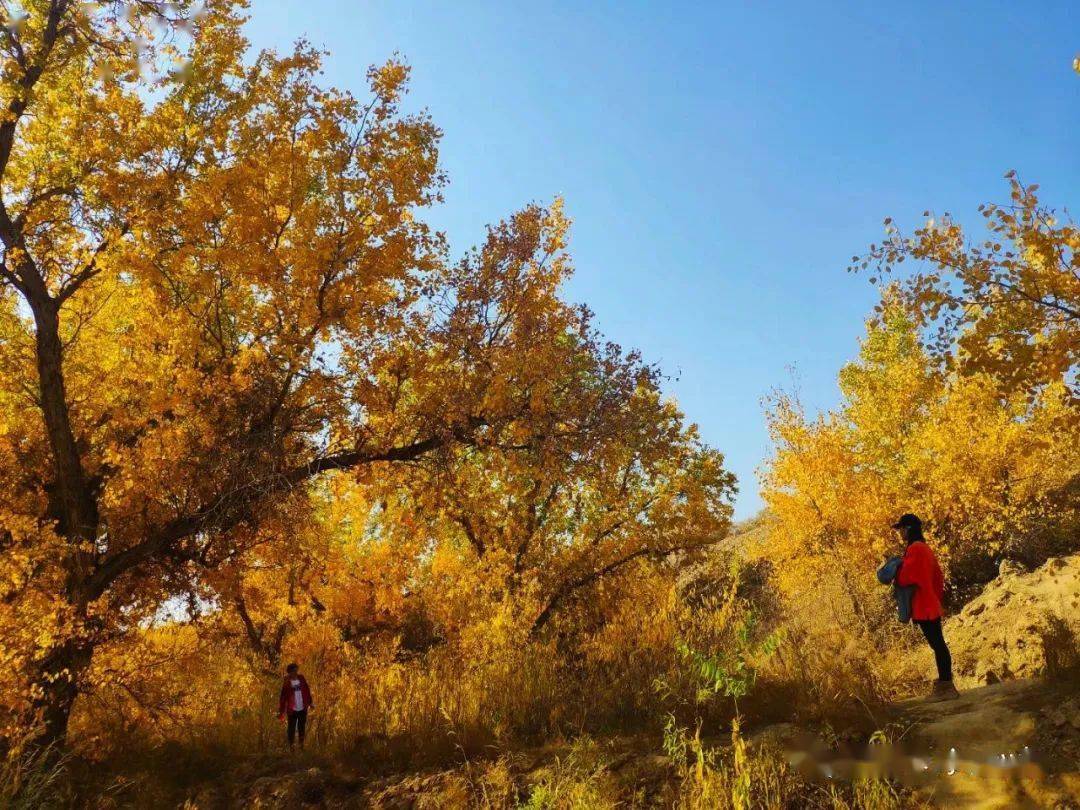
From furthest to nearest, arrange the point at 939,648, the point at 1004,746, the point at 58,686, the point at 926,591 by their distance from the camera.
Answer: the point at 58,686, the point at 926,591, the point at 939,648, the point at 1004,746

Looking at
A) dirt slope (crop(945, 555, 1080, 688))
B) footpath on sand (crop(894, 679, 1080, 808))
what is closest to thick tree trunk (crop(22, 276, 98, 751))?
footpath on sand (crop(894, 679, 1080, 808))

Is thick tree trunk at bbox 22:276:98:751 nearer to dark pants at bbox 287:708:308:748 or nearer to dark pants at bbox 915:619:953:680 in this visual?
dark pants at bbox 287:708:308:748

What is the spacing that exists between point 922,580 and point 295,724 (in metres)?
7.87

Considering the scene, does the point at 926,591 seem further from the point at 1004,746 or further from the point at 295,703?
the point at 295,703

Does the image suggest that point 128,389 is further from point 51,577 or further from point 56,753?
point 56,753

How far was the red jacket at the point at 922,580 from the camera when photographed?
6.58 m

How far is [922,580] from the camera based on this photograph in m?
6.64

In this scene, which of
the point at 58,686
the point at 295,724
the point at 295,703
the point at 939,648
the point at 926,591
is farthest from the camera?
the point at 295,724

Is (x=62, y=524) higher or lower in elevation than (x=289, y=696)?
higher

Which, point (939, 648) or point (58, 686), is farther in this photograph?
point (58, 686)

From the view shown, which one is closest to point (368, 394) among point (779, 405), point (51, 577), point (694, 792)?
point (51, 577)

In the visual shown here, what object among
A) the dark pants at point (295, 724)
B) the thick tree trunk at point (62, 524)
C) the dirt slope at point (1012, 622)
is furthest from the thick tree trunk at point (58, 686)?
the dirt slope at point (1012, 622)

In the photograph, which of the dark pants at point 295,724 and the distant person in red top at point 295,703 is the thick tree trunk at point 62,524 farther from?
the dark pants at point 295,724

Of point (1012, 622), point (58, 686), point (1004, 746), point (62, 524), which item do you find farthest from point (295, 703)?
point (1012, 622)
